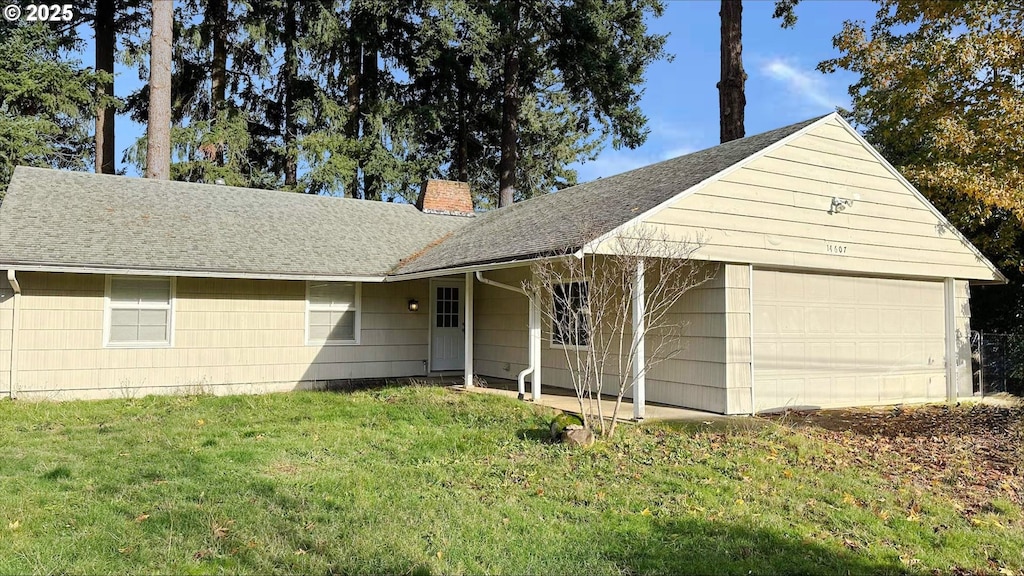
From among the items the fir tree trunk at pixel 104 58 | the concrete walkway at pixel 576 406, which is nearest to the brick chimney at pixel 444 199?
the concrete walkway at pixel 576 406

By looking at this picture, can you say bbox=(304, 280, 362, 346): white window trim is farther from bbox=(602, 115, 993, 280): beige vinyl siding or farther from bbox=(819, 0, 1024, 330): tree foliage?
bbox=(819, 0, 1024, 330): tree foliage

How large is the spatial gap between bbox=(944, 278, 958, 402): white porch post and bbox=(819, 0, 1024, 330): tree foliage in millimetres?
1661

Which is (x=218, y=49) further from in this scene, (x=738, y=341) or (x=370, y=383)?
(x=738, y=341)

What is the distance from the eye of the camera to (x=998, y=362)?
1365cm

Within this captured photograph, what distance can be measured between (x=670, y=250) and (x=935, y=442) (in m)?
3.71

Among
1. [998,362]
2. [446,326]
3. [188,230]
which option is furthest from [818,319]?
[188,230]

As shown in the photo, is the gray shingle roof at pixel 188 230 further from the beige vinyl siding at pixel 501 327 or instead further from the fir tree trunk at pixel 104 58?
the fir tree trunk at pixel 104 58

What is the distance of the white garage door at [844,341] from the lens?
10031 millimetres

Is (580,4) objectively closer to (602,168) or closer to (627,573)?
(602,168)

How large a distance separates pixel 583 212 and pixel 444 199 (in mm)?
7601

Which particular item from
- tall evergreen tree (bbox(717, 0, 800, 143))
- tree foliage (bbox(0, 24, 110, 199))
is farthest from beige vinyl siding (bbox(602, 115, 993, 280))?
tree foliage (bbox(0, 24, 110, 199))

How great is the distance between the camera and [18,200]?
11.8 m

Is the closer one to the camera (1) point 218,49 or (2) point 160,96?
(2) point 160,96

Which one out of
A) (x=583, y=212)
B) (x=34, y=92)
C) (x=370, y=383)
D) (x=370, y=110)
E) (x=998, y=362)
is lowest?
(x=370, y=383)
